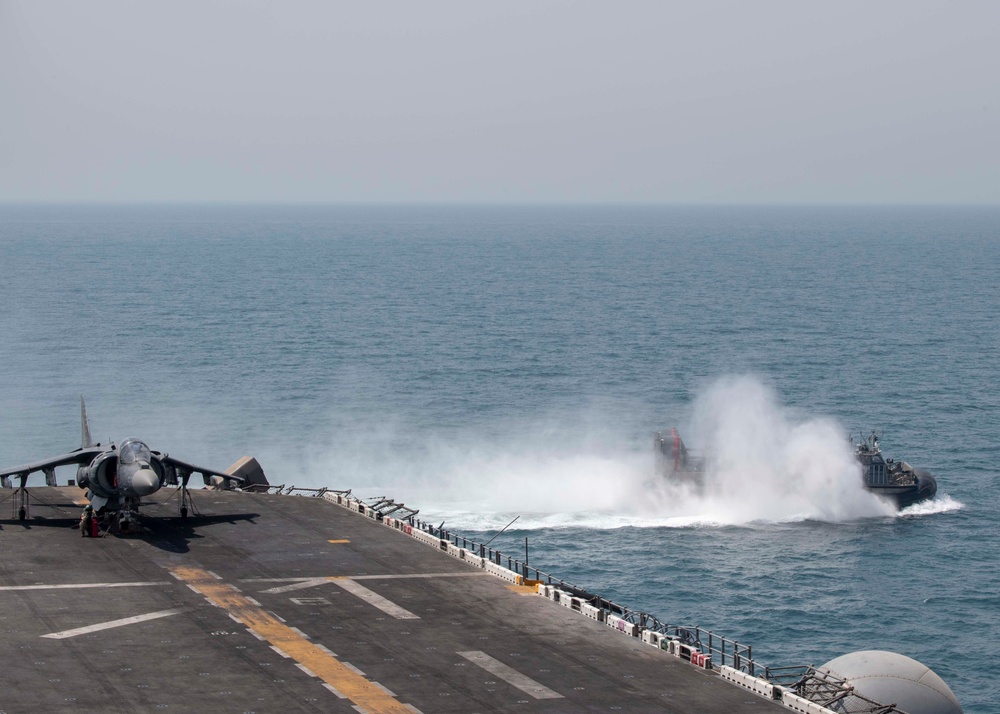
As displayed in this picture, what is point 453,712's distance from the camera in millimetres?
38594

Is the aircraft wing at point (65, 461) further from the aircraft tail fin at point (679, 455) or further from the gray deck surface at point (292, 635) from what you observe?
the aircraft tail fin at point (679, 455)

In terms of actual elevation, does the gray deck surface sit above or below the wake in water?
above

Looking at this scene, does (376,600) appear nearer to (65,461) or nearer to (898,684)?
(898,684)

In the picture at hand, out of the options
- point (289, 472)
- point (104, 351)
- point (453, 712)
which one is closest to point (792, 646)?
point (453, 712)

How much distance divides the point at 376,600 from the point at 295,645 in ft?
23.5

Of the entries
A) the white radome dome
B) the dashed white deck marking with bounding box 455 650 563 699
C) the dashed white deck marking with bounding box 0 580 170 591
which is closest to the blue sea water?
the white radome dome

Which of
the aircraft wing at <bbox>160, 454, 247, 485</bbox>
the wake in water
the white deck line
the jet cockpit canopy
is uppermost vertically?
the jet cockpit canopy

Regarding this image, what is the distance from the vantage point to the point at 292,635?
154 ft

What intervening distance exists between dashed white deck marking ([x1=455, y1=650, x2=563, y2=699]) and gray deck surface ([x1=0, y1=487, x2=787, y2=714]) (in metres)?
→ 0.09

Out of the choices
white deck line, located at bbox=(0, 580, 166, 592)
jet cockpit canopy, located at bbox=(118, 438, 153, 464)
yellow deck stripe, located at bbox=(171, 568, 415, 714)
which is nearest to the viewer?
yellow deck stripe, located at bbox=(171, 568, 415, 714)

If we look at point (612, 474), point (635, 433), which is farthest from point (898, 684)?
point (635, 433)

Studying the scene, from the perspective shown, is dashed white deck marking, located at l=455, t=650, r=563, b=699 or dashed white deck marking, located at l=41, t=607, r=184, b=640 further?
dashed white deck marking, located at l=41, t=607, r=184, b=640

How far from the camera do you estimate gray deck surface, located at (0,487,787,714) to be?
40.1m

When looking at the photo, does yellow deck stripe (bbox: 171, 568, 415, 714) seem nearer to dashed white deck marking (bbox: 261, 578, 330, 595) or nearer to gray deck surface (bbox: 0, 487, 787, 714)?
gray deck surface (bbox: 0, 487, 787, 714)
